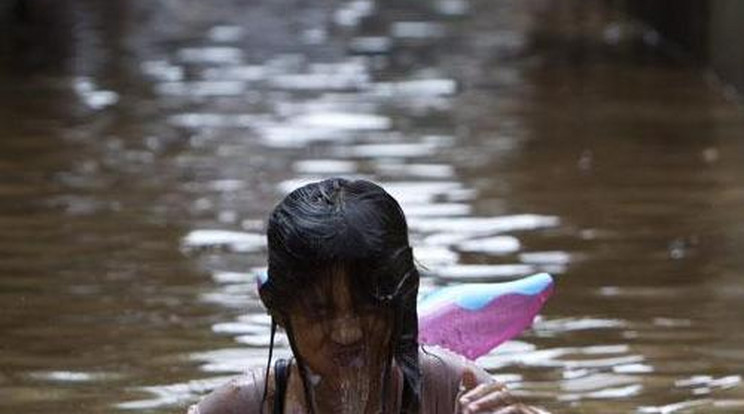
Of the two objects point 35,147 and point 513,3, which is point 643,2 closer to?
point 513,3

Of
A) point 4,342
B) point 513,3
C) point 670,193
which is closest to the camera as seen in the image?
point 4,342

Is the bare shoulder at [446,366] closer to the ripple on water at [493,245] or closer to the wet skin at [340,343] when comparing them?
the wet skin at [340,343]

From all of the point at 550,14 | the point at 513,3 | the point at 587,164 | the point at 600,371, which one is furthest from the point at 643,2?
the point at 600,371

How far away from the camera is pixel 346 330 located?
3.04m

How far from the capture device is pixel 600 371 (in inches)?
248

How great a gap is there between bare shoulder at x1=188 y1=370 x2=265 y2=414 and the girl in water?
0.40ft

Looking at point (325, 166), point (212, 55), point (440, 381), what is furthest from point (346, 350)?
point (212, 55)

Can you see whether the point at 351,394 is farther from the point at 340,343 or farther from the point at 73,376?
the point at 73,376

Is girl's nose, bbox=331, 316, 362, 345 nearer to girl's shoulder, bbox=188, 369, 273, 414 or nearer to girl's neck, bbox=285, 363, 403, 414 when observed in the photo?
girl's neck, bbox=285, 363, 403, 414

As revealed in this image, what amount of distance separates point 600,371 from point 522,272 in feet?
4.51

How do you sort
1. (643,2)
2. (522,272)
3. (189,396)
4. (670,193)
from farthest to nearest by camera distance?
1. (643,2)
2. (670,193)
3. (522,272)
4. (189,396)

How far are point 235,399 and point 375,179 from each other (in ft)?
21.5

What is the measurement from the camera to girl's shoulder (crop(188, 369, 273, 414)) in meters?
3.32

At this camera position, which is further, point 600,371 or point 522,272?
point 522,272
